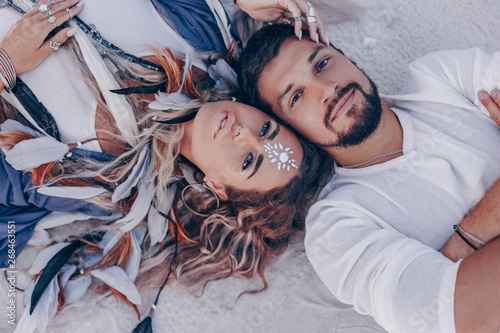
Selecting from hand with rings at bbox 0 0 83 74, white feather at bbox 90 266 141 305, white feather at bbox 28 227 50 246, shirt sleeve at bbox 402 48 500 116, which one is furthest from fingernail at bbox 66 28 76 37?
shirt sleeve at bbox 402 48 500 116

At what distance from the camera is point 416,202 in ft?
4.77

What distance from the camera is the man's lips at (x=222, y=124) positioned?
4.51 ft

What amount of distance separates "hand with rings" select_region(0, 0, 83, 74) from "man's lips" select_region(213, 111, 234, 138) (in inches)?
23.7

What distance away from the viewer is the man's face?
4.78ft

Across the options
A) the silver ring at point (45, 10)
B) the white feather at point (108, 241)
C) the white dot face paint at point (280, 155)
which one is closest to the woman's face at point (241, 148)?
the white dot face paint at point (280, 155)

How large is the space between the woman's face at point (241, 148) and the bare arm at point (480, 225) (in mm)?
587

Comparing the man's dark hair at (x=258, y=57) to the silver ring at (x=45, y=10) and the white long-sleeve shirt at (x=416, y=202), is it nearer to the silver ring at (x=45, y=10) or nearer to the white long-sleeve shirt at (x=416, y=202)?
the white long-sleeve shirt at (x=416, y=202)

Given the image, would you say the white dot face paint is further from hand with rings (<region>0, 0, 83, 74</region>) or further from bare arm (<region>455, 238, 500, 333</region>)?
hand with rings (<region>0, 0, 83, 74</region>)

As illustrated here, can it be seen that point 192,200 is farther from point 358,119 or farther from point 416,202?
point 416,202

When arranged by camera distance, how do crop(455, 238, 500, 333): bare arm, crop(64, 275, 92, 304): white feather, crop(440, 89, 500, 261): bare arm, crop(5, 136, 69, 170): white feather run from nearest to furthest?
crop(455, 238, 500, 333): bare arm
crop(440, 89, 500, 261): bare arm
crop(5, 136, 69, 170): white feather
crop(64, 275, 92, 304): white feather

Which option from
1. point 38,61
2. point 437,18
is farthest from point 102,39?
point 437,18

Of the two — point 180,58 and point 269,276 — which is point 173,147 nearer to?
point 180,58

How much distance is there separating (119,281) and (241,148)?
0.74 m

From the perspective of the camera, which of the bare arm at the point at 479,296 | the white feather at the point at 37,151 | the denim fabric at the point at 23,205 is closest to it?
the bare arm at the point at 479,296
